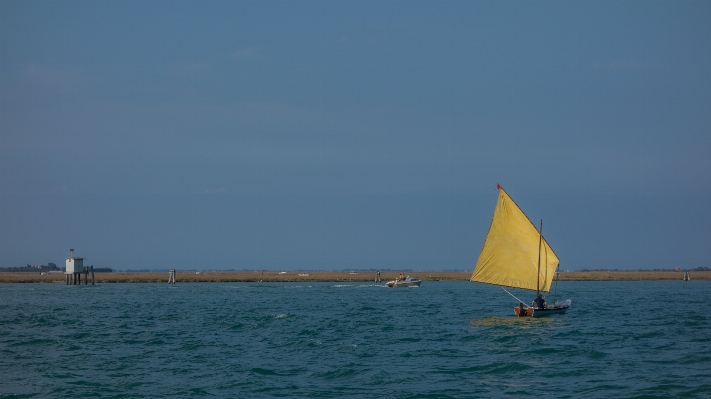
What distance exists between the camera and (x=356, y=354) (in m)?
32.8

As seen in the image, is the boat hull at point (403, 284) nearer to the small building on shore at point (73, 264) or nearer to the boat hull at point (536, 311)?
the small building on shore at point (73, 264)

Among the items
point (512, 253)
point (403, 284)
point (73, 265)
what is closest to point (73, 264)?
point (73, 265)

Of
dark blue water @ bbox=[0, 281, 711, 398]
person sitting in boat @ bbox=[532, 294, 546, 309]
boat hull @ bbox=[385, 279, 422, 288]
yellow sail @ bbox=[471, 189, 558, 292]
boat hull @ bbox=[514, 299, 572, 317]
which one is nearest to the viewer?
dark blue water @ bbox=[0, 281, 711, 398]

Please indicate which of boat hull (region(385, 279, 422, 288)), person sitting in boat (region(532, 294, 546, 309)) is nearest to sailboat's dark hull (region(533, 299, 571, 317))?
person sitting in boat (region(532, 294, 546, 309))

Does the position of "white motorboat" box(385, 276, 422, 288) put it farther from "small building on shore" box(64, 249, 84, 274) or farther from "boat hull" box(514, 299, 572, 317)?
"boat hull" box(514, 299, 572, 317)

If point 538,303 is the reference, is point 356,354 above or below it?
below

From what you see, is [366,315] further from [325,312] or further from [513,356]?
[513,356]

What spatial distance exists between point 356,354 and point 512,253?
17688 mm

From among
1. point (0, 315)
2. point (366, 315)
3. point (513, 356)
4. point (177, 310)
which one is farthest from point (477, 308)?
point (0, 315)

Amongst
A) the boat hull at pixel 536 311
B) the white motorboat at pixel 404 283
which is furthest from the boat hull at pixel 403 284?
the boat hull at pixel 536 311

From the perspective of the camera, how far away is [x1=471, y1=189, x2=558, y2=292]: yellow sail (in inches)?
1849

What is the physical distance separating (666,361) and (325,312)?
2936 centimetres

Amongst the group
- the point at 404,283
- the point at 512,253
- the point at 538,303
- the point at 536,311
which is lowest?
the point at 536,311

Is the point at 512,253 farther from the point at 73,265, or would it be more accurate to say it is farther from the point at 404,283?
the point at 73,265
